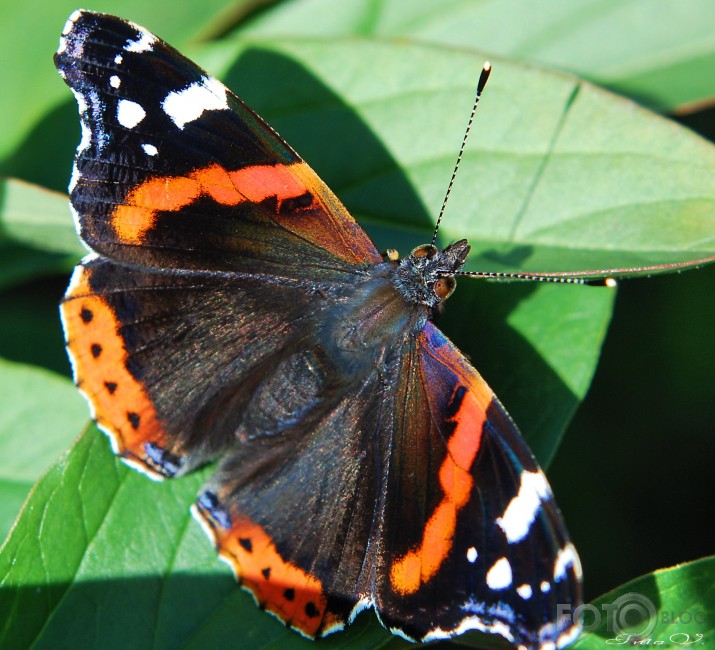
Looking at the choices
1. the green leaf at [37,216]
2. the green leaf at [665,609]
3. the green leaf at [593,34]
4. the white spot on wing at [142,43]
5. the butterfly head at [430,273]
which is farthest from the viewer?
the green leaf at [593,34]

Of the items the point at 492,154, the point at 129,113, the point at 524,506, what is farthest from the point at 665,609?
the point at 129,113

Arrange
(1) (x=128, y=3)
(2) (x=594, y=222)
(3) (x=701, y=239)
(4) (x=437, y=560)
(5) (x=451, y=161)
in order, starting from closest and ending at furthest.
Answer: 1. (4) (x=437, y=560)
2. (3) (x=701, y=239)
3. (2) (x=594, y=222)
4. (5) (x=451, y=161)
5. (1) (x=128, y=3)

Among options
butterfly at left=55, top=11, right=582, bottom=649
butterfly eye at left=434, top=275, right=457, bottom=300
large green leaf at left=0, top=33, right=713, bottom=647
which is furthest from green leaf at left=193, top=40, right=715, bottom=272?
butterfly at left=55, top=11, right=582, bottom=649

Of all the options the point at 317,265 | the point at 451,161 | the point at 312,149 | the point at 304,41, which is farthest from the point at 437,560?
the point at 304,41

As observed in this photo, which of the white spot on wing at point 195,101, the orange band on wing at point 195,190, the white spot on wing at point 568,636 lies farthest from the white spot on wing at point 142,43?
the white spot on wing at point 568,636

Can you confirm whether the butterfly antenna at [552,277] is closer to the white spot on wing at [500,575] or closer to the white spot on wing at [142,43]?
the white spot on wing at [500,575]

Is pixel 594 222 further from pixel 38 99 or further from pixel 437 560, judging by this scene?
pixel 38 99

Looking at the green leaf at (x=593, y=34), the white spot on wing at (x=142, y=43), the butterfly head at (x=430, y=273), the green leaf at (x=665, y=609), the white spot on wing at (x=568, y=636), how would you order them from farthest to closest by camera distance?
the green leaf at (x=593, y=34) < the butterfly head at (x=430, y=273) < the white spot on wing at (x=142, y=43) < the green leaf at (x=665, y=609) < the white spot on wing at (x=568, y=636)
